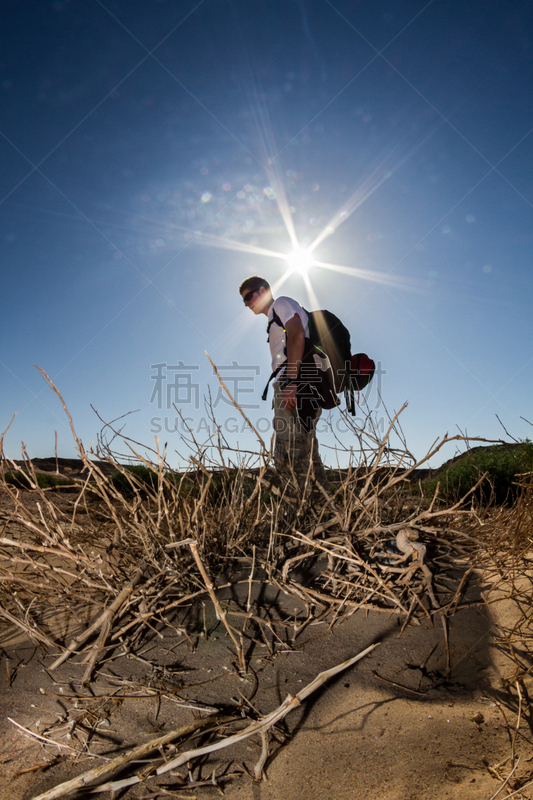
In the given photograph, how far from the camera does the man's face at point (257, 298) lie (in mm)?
4355

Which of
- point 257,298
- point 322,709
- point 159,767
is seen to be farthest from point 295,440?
point 159,767

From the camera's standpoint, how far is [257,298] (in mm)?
4371

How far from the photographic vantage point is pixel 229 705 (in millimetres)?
1890

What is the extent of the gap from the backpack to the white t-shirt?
0.05 meters

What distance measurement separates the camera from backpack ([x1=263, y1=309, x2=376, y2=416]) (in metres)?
3.92

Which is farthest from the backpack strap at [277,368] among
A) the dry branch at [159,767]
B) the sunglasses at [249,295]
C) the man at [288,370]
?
the dry branch at [159,767]

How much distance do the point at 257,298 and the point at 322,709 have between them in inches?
138

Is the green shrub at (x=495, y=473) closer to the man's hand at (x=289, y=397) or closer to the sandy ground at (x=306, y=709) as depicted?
the man's hand at (x=289, y=397)

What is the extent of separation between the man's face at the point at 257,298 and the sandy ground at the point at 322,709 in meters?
2.89

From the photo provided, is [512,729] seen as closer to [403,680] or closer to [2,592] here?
[403,680]

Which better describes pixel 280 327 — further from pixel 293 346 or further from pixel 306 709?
pixel 306 709

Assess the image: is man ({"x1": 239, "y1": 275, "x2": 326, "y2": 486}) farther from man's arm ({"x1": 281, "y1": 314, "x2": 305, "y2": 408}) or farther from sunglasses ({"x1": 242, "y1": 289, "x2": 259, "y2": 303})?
sunglasses ({"x1": 242, "y1": 289, "x2": 259, "y2": 303})

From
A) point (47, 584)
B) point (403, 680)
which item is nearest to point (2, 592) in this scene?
point (47, 584)

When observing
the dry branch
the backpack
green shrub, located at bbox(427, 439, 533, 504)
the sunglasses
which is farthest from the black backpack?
green shrub, located at bbox(427, 439, 533, 504)
